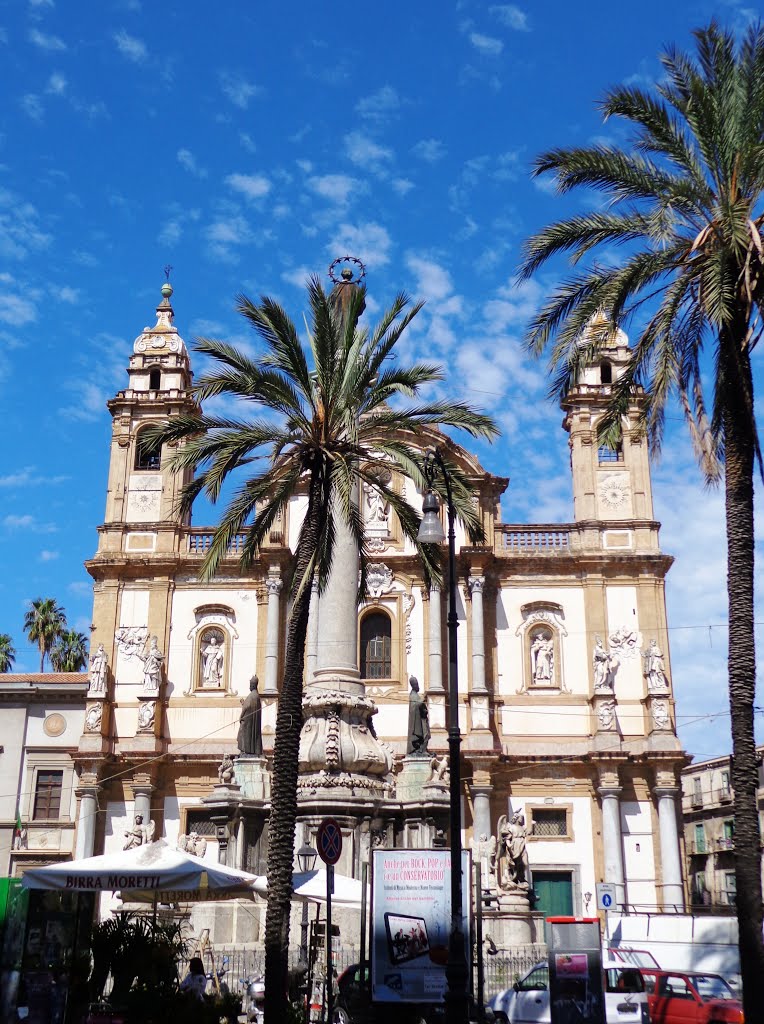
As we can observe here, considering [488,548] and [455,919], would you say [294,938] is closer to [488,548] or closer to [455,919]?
[455,919]

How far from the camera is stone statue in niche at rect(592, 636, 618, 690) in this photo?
1656 inches

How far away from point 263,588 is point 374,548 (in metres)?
4.49

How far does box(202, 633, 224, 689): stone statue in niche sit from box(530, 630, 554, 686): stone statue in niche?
1166cm

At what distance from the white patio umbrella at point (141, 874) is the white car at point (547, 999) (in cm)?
511

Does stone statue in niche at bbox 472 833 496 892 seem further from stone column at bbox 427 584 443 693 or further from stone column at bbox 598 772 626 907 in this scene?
stone column at bbox 427 584 443 693

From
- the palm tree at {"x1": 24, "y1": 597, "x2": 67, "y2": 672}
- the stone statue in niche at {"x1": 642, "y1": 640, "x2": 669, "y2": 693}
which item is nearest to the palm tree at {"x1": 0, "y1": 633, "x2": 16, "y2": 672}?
the palm tree at {"x1": 24, "y1": 597, "x2": 67, "y2": 672}

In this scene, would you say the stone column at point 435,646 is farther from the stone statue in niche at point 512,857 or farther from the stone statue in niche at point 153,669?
the stone statue in niche at point 512,857

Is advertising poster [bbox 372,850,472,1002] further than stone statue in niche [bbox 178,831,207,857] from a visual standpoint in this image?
No

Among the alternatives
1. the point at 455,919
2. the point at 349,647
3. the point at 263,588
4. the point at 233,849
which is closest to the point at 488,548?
the point at 263,588

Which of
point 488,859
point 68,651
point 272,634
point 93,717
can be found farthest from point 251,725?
point 68,651

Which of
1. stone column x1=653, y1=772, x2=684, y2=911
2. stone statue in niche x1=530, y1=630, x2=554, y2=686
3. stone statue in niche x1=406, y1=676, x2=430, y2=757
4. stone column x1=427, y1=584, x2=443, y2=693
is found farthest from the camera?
stone statue in niche x1=530, y1=630, x2=554, y2=686

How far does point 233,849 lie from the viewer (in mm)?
25688

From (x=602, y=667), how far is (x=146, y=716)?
16527 mm

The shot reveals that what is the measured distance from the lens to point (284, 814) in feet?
56.2
